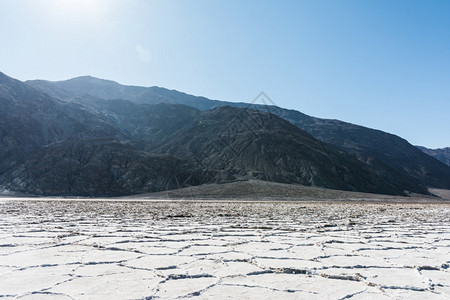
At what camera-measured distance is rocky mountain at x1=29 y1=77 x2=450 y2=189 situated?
3750 inches

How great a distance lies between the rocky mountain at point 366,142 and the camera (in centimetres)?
9525

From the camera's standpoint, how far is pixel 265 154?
5844 cm

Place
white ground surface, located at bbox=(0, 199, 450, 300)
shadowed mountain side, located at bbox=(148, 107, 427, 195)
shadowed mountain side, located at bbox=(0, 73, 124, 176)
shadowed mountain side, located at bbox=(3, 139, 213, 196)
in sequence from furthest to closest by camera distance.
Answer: shadowed mountain side, located at bbox=(0, 73, 124, 176)
shadowed mountain side, located at bbox=(148, 107, 427, 195)
shadowed mountain side, located at bbox=(3, 139, 213, 196)
white ground surface, located at bbox=(0, 199, 450, 300)

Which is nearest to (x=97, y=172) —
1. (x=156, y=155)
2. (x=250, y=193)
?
(x=156, y=155)

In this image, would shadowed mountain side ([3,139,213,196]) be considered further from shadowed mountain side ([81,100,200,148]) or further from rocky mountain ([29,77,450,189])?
rocky mountain ([29,77,450,189])

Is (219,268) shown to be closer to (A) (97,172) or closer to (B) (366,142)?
(A) (97,172)

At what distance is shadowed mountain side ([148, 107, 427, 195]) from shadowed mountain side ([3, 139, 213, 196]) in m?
6.25

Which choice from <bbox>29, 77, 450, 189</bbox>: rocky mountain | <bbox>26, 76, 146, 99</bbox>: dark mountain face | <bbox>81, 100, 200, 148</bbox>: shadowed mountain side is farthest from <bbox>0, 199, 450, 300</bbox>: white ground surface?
<bbox>26, 76, 146, 99</bbox>: dark mountain face

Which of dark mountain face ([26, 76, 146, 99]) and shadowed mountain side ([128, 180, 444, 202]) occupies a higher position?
dark mountain face ([26, 76, 146, 99])

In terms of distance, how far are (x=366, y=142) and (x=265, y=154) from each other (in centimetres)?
6277

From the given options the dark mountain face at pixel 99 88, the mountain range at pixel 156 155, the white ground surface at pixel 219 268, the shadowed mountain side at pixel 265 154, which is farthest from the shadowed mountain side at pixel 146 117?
the white ground surface at pixel 219 268

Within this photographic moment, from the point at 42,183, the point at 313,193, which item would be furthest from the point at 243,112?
the point at 42,183

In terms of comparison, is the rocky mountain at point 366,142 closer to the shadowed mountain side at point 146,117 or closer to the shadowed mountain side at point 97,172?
the shadowed mountain side at point 146,117

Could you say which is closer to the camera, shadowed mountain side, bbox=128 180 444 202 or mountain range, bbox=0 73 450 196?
shadowed mountain side, bbox=128 180 444 202
